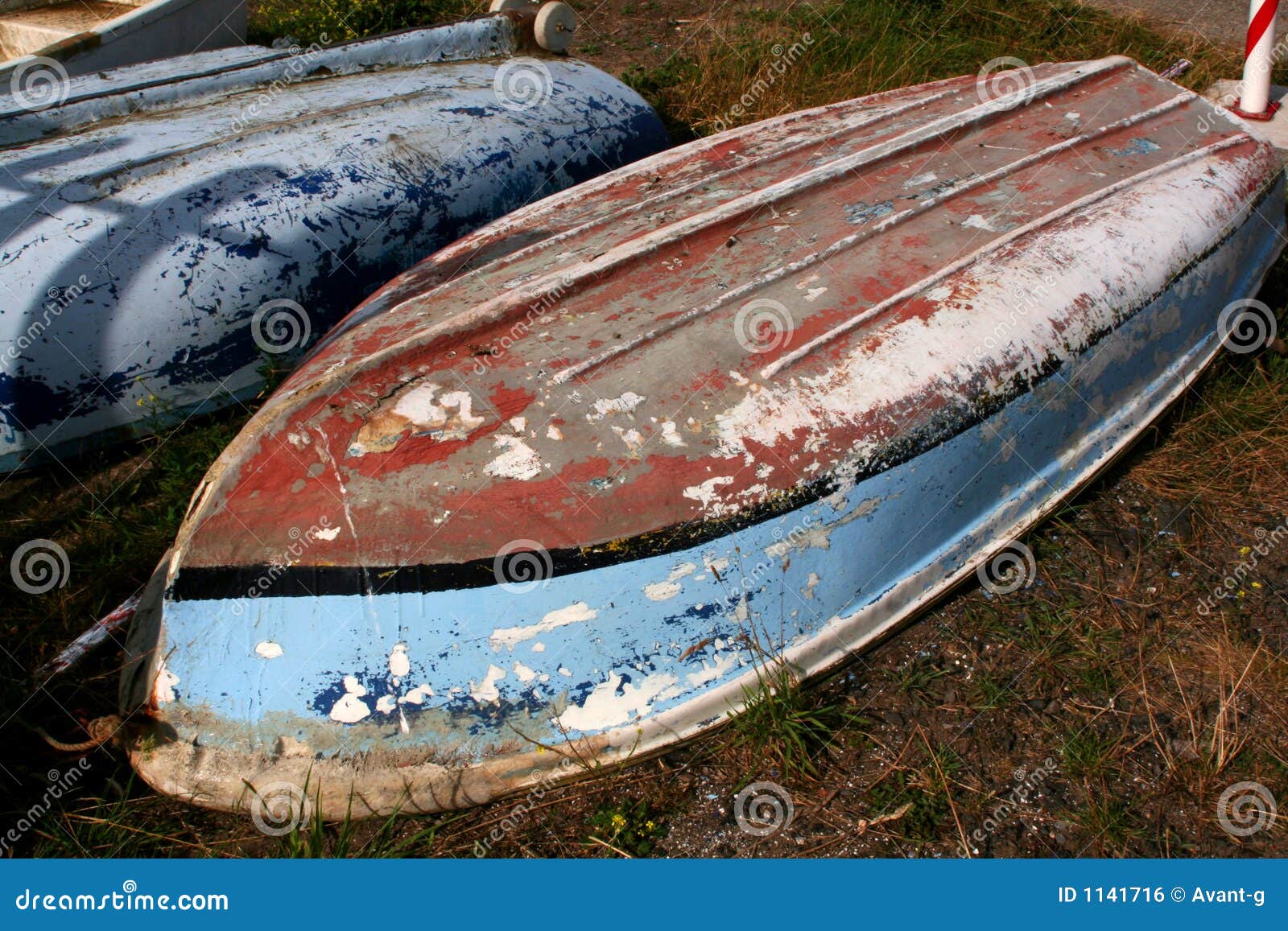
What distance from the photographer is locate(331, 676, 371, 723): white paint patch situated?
6.84 ft

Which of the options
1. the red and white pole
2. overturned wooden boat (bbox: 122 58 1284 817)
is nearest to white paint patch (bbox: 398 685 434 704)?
overturned wooden boat (bbox: 122 58 1284 817)

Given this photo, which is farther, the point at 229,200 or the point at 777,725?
the point at 229,200

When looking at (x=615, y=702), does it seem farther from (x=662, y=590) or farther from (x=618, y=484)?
(x=618, y=484)

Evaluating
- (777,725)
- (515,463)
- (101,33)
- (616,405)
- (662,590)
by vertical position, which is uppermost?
(101,33)

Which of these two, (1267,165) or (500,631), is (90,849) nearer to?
(500,631)

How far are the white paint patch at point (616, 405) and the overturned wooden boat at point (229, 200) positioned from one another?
1537 mm

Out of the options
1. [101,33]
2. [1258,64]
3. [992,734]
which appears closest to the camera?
[992,734]

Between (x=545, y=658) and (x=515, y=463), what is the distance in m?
0.40

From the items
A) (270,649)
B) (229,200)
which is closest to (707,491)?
(270,649)

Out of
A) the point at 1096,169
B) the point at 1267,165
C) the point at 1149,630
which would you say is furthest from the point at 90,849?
the point at 1267,165

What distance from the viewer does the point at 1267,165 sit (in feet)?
10.4

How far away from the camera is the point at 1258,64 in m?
3.90

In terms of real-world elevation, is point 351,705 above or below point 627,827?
above

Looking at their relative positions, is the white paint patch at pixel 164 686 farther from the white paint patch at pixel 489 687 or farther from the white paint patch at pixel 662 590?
the white paint patch at pixel 662 590
